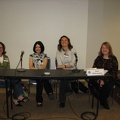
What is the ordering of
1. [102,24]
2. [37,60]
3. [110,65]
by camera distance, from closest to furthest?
[110,65] < [37,60] < [102,24]

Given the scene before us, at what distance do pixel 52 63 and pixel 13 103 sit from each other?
1.54 metres

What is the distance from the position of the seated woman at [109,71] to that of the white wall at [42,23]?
1.14m

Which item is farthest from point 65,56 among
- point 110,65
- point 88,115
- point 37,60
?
point 88,115

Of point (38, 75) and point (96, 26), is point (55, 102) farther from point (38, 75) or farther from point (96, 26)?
point (96, 26)

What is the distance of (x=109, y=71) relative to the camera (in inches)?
129

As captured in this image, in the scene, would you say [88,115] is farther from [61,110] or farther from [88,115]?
[61,110]

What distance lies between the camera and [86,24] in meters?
4.34

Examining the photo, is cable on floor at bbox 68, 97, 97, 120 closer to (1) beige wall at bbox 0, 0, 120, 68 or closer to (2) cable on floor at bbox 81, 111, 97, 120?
(2) cable on floor at bbox 81, 111, 97, 120

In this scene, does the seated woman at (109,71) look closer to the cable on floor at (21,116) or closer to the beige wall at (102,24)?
the beige wall at (102,24)

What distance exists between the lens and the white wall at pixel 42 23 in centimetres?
427

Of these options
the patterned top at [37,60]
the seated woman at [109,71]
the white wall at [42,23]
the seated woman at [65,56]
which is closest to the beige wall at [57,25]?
the white wall at [42,23]

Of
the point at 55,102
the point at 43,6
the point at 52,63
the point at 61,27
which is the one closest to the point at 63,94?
the point at 55,102

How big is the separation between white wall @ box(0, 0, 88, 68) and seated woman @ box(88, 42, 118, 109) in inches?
44.9

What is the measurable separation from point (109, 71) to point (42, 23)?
1.99 m
